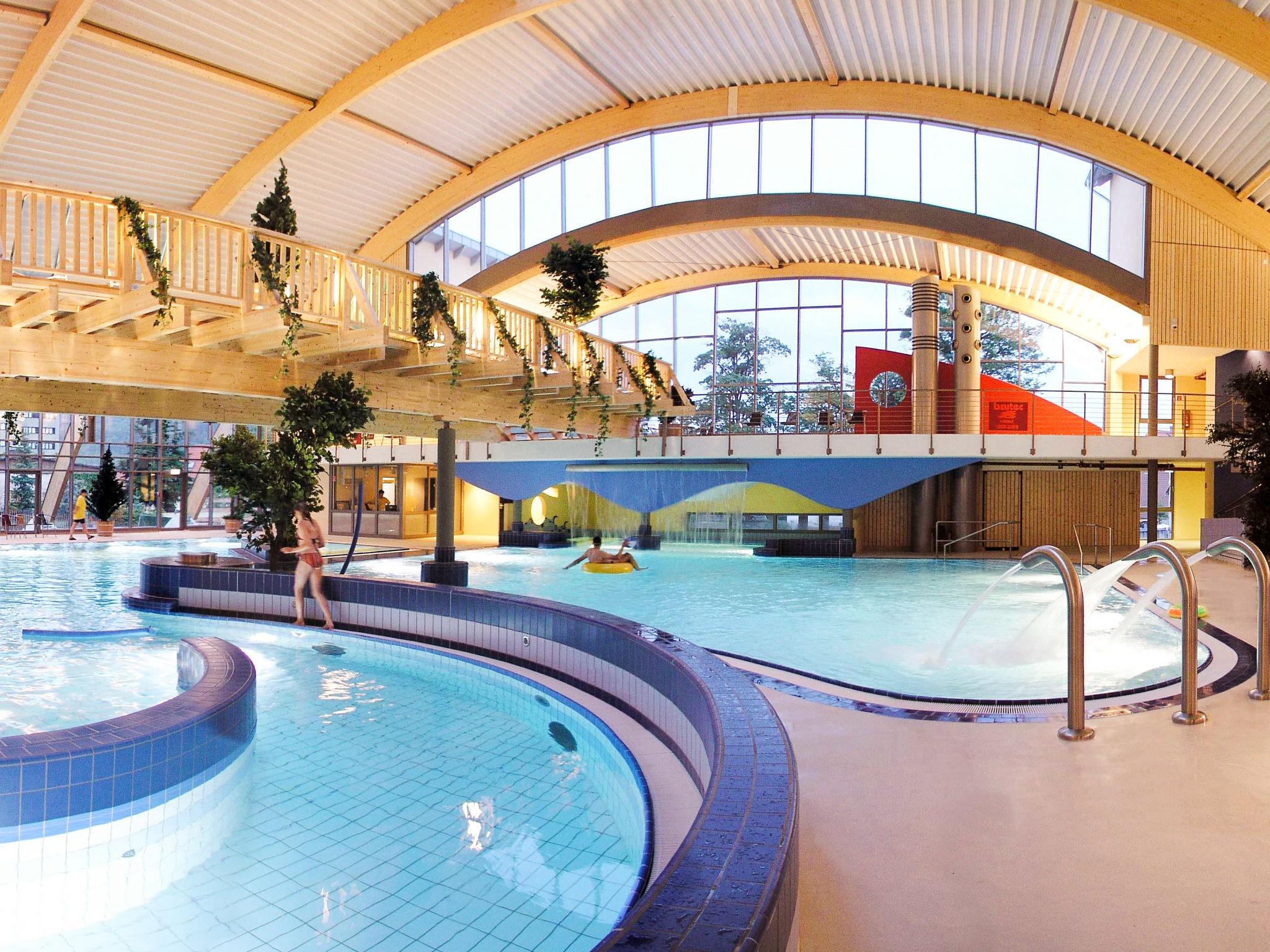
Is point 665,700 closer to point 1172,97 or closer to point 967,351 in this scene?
point 967,351

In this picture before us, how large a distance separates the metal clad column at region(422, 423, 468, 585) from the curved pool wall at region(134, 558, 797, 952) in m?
2.34

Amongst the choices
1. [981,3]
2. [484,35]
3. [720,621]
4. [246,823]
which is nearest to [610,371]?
[720,621]

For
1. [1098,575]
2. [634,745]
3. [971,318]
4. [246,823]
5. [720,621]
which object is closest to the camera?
[246,823]

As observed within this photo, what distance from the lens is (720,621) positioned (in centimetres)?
865

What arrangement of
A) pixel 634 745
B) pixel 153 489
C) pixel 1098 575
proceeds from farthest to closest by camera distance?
pixel 153 489, pixel 1098 575, pixel 634 745

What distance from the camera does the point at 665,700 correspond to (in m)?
4.70

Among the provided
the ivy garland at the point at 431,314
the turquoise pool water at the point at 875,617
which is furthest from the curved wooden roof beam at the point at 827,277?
the ivy garland at the point at 431,314

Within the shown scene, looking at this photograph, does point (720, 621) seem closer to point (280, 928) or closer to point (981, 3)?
point (280, 928)

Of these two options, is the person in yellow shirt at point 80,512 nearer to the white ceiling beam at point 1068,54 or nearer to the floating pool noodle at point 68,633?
the floating pool noodle at point 68,633

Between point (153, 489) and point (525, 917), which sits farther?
point (153, 489)

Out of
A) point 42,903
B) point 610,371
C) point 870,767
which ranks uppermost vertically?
point 610,371

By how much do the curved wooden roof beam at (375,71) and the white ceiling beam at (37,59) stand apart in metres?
3.84

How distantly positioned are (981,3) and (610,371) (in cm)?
860

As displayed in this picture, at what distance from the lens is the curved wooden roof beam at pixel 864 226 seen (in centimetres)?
1625
